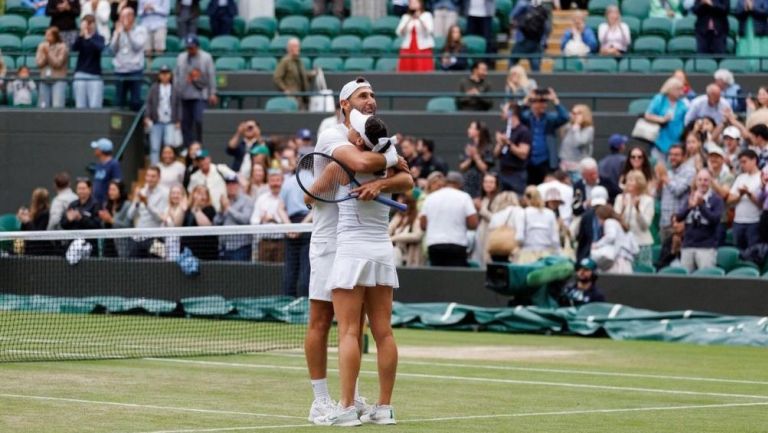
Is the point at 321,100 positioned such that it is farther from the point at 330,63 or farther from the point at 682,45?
the point at 682,45

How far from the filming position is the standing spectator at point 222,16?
30.4m

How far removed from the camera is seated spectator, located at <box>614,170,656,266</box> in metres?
20.5

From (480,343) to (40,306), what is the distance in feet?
17.5

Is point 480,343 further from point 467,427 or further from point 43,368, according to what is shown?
point 467,427

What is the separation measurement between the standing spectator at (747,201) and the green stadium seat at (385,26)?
1072cm

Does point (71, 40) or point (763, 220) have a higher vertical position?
point (71, 40)

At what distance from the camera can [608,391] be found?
12.7 m

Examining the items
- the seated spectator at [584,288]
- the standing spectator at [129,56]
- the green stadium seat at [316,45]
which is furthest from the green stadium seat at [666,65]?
the standing spectator at [129,56]

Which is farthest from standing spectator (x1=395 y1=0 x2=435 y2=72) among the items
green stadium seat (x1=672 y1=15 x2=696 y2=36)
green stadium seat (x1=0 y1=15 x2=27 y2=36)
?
green stadium seat (x1=0 y1=15 x2=27 y2=36)

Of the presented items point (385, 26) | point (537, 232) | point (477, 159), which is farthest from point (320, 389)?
point (385, 26)

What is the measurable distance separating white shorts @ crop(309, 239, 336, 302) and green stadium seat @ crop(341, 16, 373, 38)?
19.6 metres

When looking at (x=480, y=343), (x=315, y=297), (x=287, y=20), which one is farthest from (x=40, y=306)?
(x=287, y=20)

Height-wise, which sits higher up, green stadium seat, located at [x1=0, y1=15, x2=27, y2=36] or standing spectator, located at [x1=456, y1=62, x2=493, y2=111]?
green stadium seat, located at [x1=0, y1=15, x2=27, y2=36]

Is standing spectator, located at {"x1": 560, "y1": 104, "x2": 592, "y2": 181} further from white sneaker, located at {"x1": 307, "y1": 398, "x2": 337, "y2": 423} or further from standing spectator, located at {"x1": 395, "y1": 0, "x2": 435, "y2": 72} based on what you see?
white sneaker, located at {"x1": 307, "y1": 398, "x2": 337, "y2": 423}
